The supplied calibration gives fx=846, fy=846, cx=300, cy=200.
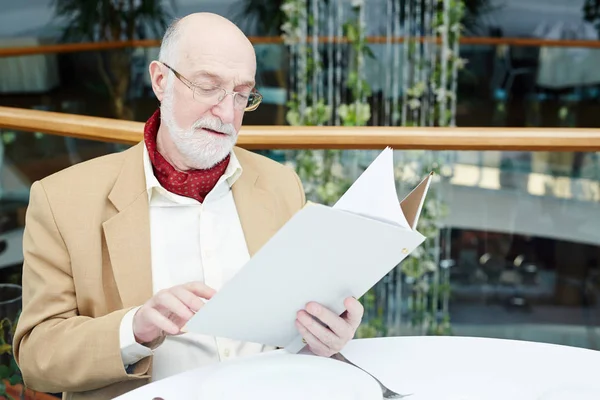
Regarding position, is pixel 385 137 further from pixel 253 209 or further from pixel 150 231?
pixel 150 231

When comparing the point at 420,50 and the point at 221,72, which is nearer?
the point at 221,72

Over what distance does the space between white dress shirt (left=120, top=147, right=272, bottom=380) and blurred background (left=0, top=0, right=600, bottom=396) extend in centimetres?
103

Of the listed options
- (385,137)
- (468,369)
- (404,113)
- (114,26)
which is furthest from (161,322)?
(114,26)

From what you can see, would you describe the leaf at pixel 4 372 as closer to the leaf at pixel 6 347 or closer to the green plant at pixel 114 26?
the leaf at pixel 6 347

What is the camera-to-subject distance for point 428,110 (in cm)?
431

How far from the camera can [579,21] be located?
286 inches

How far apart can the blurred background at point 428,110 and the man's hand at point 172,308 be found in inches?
54.0

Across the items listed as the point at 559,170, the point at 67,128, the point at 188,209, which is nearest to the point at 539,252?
the point at 559,170

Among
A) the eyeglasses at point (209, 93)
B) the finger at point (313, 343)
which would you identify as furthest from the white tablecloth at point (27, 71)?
the finger at point (313, 343)

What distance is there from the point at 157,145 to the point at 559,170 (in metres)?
2.65

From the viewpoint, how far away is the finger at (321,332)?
117cm

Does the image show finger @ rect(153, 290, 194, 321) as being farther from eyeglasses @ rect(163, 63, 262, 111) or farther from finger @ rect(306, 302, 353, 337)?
eyeglasses @ rect(163, 63, 262, 111)

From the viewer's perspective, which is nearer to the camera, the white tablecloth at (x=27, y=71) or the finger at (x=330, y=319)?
the finger at (x=330, y=319)

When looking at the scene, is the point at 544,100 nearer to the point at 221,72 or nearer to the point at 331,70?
the point at 331,70
